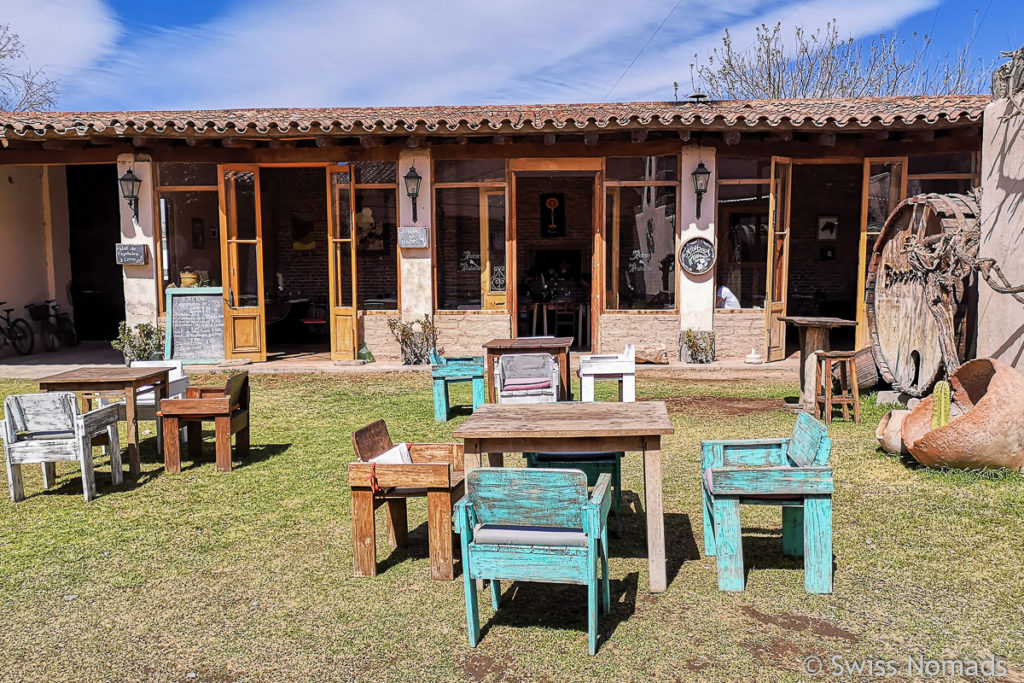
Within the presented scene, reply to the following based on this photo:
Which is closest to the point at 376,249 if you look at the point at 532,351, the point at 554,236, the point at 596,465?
the point at 554,236

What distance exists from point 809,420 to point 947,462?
2074mm

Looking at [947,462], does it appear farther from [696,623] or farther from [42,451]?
[42,451]

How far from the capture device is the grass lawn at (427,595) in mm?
2971

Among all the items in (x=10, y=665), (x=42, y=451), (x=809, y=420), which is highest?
(x=809, y=420)

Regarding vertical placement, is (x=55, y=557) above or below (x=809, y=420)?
below

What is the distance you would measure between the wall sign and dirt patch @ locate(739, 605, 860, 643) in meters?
→ 7.61

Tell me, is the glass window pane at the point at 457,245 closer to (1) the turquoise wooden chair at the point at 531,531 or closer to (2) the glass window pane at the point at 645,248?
(2) the glass window pane at the point at 645,248

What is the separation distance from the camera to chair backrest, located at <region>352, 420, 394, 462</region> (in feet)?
12.6

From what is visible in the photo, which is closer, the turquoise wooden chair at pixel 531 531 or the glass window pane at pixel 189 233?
the turquoise wooden chair at pixel 531 531

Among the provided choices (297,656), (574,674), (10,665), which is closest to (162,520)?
(10,665)

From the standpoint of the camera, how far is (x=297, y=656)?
3.03 meters

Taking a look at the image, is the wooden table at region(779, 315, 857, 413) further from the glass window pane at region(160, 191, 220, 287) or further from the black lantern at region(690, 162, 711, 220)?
the glass window pane at region(160, 191, 220, 287)

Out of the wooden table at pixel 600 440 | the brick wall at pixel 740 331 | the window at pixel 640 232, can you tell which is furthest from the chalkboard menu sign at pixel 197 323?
the wooden table at pixel 600 440

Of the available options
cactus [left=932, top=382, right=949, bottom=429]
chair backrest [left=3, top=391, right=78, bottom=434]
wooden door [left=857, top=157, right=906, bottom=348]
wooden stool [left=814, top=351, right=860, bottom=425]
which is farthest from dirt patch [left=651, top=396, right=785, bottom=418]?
chair backrest [left=3, top=391, right=78, bottom=434]
